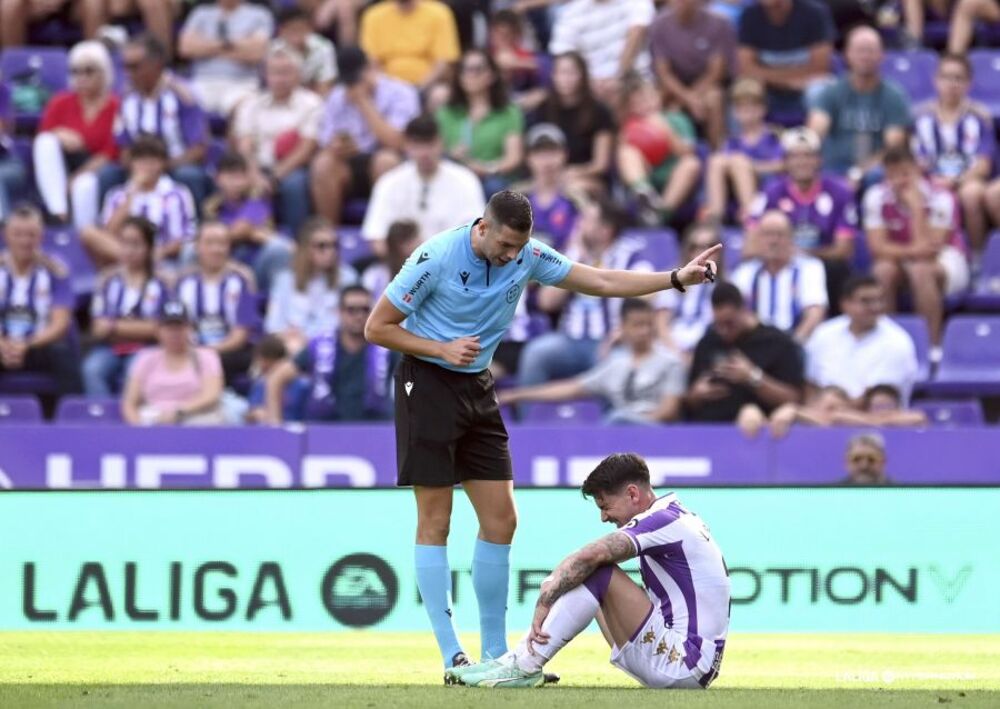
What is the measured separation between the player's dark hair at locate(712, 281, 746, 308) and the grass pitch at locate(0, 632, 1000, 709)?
327cm

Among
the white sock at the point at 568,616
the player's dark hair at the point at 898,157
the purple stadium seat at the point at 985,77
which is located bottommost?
the white sock at the point at 568,616

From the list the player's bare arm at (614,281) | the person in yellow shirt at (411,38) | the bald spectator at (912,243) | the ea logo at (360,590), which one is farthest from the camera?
the person in yellow shirt at (411,38)

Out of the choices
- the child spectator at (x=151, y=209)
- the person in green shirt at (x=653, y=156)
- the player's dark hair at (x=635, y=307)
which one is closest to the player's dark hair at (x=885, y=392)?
the player's dark hair at (x=635, y=307)

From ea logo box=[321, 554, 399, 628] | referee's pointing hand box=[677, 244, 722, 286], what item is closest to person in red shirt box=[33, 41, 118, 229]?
ea logo box=[321, 554, 399, 628]

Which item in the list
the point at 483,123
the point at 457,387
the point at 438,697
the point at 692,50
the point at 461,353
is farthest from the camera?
the point at 692,50

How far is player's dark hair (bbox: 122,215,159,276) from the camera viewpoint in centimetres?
1477

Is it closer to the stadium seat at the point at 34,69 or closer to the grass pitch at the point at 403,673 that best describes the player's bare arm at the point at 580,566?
the grass pitch at the point at 403,673

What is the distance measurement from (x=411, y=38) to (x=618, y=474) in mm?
10250

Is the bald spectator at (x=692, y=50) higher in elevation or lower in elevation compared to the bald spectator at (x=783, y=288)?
higher

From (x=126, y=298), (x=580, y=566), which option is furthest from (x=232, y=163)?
(x=580, y=566)

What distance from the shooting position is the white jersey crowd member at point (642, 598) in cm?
759

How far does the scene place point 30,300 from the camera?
1487 cm

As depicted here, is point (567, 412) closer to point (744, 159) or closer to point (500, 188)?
point (500, 188)

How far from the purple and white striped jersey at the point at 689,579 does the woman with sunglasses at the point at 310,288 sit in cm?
717
